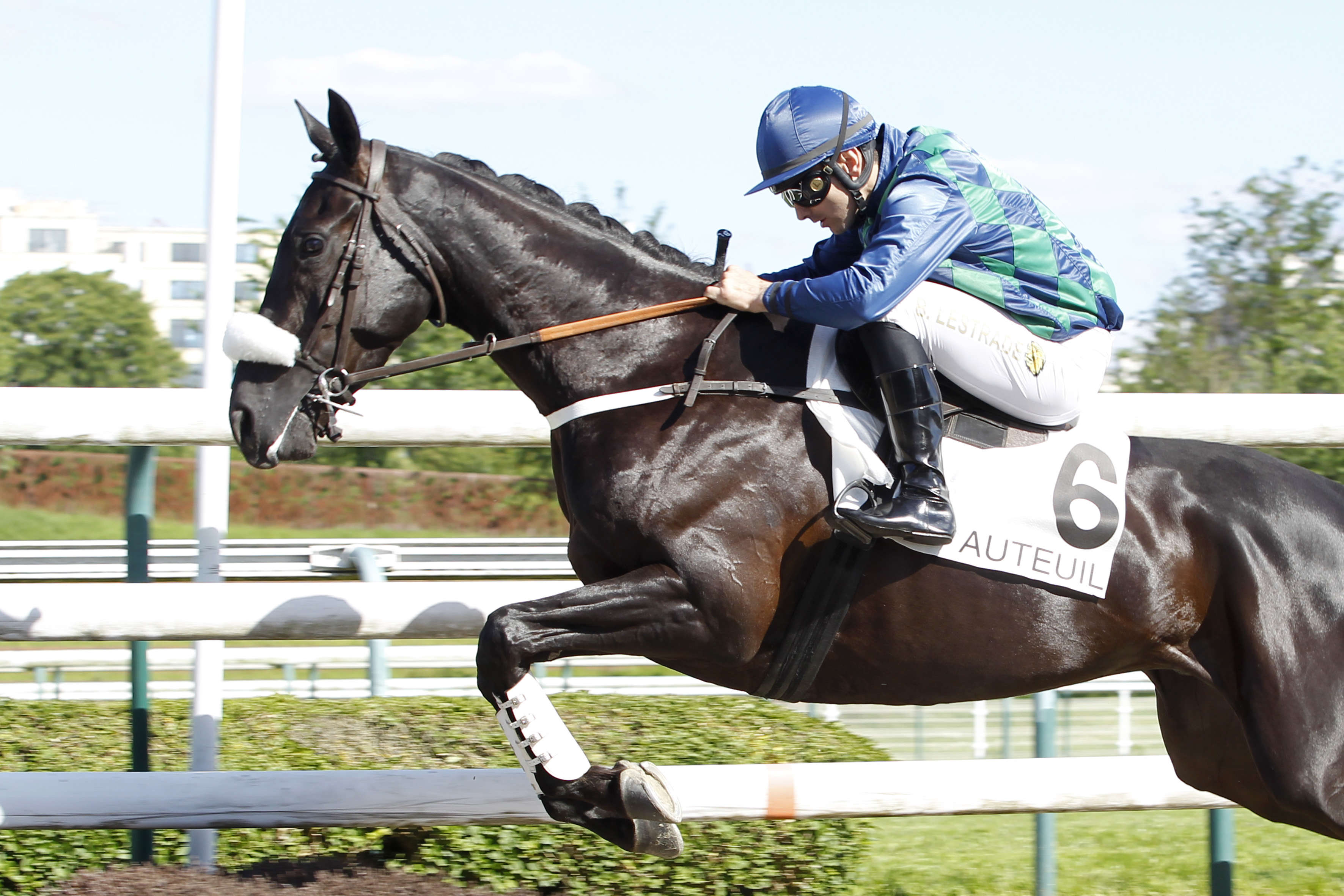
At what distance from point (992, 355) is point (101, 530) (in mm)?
16663

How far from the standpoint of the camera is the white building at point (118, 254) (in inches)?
906

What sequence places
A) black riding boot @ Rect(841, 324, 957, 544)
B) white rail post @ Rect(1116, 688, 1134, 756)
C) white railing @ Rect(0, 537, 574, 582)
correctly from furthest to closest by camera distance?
white rail post @ Rect(1116, 688, 1134, 756)
white railing @ Rect(0, 537, 574, 582)
black riding boot @ Rect(841, 324, 957, 544)

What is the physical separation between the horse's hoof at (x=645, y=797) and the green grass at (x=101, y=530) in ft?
41.5

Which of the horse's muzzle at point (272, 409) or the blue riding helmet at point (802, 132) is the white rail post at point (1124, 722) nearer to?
the blue riding helmet at point (802, 132)

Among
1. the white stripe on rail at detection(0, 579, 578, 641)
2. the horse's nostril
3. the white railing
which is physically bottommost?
the white railing

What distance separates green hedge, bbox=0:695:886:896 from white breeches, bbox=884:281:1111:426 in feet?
4.75

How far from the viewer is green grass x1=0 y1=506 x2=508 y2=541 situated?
1587 cm

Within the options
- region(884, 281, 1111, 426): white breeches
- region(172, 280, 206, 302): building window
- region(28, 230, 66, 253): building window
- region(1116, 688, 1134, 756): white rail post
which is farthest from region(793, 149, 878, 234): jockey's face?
region(28, 230, 66, 253): building window

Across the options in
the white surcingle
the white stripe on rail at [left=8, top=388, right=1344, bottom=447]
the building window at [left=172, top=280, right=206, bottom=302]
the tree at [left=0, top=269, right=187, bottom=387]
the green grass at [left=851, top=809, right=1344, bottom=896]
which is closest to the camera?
the white surcingle

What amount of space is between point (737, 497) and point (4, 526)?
54.7ft

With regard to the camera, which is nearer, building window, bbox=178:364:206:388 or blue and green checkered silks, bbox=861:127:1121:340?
blue and green checkered silks, bbox=861:127:1121:340

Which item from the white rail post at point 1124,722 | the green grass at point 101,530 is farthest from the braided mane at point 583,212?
the green grass at point 101,530

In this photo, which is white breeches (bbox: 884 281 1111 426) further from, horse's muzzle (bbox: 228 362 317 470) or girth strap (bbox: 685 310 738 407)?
horse's muzzle (bbox: 228 362 317 470)

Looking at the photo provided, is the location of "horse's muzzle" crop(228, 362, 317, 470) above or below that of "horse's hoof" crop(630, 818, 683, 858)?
above
